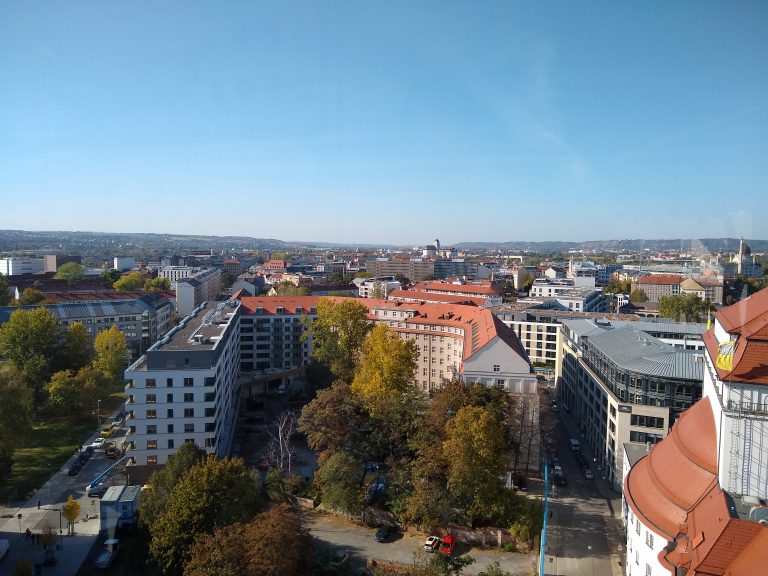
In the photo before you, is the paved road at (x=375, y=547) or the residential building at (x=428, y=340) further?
the residential building at (x=428, y=340)

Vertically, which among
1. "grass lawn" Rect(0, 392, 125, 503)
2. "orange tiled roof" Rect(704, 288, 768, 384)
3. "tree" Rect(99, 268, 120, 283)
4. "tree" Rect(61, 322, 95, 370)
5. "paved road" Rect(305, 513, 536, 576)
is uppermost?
"orange tiled roof" Rect(704, 288, 768, 384)

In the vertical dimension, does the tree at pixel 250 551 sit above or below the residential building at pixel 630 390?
below

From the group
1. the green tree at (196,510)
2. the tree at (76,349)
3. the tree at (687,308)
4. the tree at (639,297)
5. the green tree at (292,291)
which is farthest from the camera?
the tree at (639,297)

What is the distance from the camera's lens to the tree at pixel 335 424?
26.8m

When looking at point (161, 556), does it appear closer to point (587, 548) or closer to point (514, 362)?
point (587, 548)

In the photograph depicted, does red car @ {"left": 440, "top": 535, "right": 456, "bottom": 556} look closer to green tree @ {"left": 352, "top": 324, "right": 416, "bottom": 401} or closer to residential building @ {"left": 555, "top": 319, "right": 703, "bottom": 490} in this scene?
residential building @ {"left": 555, "top": 319, "right": 703, "bottom": 490}

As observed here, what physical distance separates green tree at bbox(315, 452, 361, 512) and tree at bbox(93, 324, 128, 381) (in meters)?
22.3

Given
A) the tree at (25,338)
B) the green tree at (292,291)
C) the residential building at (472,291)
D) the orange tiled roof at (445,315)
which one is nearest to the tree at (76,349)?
the tree at (25,338)

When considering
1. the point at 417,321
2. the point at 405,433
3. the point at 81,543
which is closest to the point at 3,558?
the point at 81,543

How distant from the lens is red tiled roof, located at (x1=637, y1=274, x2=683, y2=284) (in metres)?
82.1

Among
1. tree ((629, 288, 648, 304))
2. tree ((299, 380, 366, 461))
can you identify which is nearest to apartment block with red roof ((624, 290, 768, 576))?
tree ((299, 380, 366, 461))

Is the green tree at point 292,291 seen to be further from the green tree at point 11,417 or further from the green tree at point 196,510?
the green tree at point 196,510

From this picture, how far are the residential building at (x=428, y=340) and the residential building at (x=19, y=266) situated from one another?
78656 mm

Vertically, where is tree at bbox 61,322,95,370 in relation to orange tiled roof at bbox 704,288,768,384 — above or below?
below
